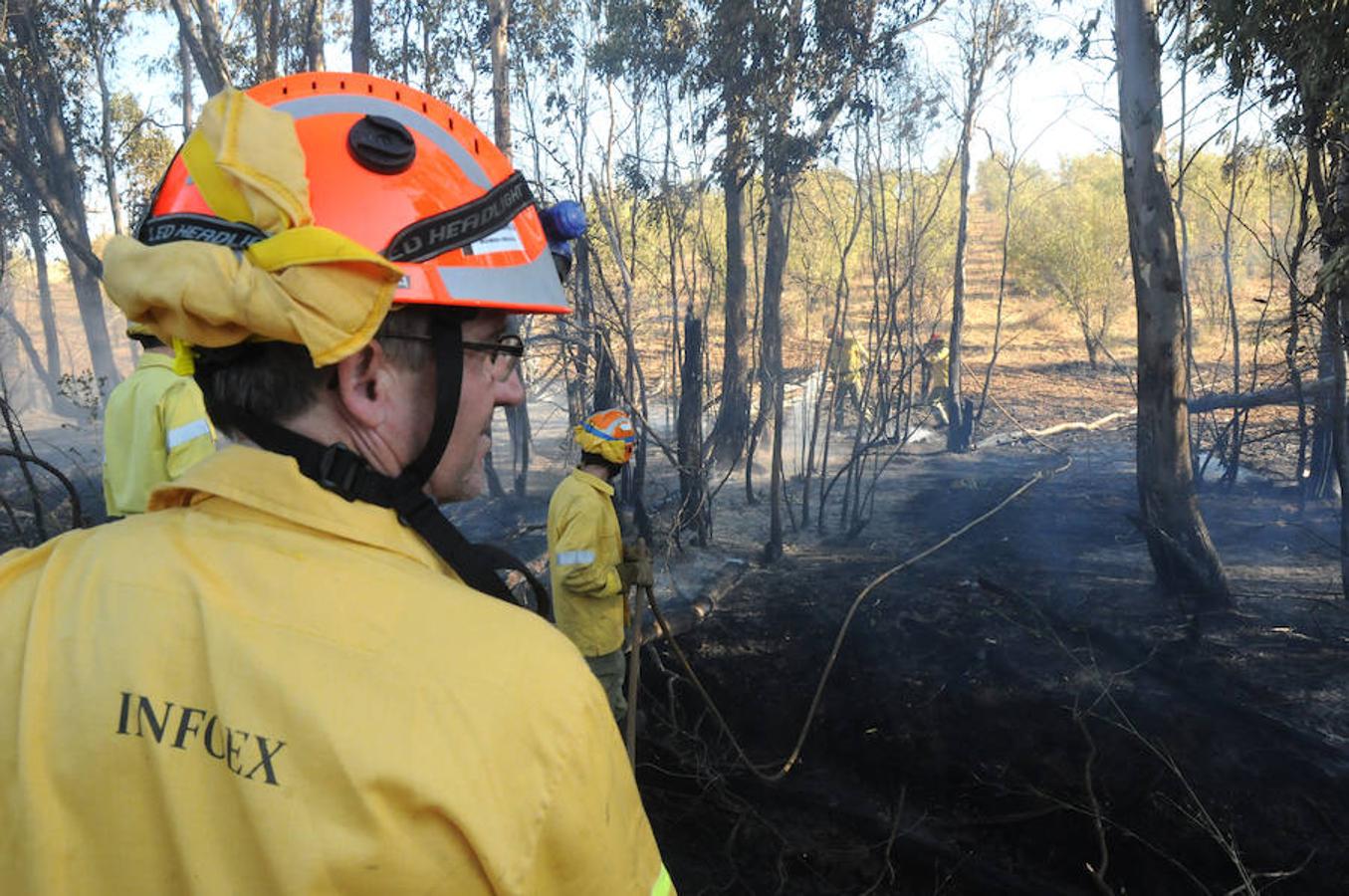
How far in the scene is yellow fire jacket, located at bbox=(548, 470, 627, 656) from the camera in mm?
4715

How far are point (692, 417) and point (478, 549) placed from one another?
27.6 feet

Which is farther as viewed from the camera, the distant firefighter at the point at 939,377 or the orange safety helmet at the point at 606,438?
the distant firefighter at the point at 939,377

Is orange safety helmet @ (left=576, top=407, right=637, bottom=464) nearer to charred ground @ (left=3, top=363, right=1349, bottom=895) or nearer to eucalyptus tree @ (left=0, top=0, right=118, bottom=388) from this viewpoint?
charred ground @ (left=3, top=363, right=1349, bottom=895)

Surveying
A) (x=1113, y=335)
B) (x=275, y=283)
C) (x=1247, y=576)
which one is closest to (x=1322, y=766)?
(x=1247, y=576)

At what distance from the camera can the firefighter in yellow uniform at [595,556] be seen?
4719mm

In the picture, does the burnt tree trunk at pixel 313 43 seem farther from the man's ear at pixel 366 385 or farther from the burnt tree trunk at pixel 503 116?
the man's ear at pixel 366 385

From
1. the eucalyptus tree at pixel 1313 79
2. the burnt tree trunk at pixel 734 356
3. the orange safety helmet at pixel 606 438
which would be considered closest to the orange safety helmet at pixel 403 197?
the orange safety helmet at pixel 606 438

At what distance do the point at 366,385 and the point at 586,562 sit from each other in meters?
3.62

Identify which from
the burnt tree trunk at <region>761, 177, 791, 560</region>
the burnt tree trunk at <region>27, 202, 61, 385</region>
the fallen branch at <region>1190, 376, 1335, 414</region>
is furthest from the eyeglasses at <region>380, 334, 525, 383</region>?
the burnt tree trunk at <region>27, 202, 61, 385</region>

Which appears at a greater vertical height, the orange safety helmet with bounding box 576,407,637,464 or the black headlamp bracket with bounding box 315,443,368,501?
the black headlamp bracket with bounding box 315,443,368,501

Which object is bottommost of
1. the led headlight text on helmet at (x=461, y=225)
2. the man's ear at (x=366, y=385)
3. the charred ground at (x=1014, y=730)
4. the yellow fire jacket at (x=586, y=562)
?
the charred ground at (x=1014, y=730)

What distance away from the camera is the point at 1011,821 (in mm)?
4496

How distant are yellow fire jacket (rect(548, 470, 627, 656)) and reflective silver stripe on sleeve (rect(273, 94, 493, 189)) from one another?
3.45 metres

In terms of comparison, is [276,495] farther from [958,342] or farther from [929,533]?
[958,342]
